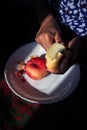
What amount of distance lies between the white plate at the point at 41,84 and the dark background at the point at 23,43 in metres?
0.02

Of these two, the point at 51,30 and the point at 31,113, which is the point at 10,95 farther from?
the point at 51,30

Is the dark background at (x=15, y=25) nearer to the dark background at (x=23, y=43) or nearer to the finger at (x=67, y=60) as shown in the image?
the dark background at (x=23, y=43)

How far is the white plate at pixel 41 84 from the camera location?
83 centimetres

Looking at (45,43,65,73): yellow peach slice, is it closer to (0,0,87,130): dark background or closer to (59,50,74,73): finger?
(59,50,74,73): finger

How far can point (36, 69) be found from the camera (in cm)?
87

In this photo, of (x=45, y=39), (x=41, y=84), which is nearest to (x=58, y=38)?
(x=45, y=39)

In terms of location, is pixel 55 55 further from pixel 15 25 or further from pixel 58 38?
pixel 15 25

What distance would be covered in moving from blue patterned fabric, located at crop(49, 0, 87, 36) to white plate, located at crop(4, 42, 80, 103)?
6.5 inches

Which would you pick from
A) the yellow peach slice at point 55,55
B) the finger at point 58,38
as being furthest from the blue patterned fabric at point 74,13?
the yellow peach slice at point 55,55

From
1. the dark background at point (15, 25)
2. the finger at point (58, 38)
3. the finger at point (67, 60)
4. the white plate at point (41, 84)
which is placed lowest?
the white plate at point (41, 84)

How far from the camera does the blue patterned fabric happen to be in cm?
94

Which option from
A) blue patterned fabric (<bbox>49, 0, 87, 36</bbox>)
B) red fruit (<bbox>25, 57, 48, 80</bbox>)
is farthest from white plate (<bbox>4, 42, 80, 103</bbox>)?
blue patterned fabric (<bbox>49, 0, 87, 36</bbox>)

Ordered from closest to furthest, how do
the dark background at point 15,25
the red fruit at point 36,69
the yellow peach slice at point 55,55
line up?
the yellow peach slice at point 55,55, the red fruit at point 36,69, the dark background at point 15,25

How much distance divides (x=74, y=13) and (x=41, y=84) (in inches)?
10.8
